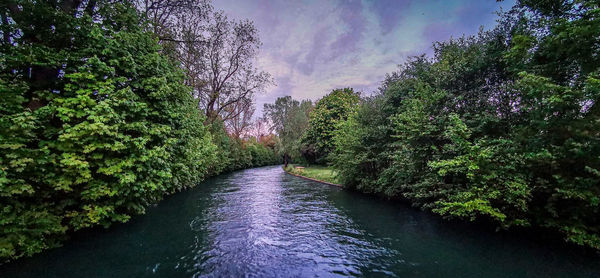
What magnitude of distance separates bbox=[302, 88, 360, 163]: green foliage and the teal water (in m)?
20.3

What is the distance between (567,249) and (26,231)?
45.1 feet

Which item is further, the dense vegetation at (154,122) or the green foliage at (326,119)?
the green foliage at (326,119)

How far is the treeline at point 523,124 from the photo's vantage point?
477cm

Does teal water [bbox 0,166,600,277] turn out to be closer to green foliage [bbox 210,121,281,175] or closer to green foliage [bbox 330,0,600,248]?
green foliage [bbox 330,0,600,248]

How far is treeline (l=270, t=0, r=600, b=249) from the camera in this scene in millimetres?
4773

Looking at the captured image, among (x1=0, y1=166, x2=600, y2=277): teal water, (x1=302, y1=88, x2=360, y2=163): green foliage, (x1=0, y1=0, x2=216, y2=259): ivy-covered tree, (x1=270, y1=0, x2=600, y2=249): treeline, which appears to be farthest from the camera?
(x1=302, y1=88, x2=360, y2=163): green foliage

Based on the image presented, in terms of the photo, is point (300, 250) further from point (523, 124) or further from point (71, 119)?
point (523, 124)

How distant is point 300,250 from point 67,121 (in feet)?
23.4

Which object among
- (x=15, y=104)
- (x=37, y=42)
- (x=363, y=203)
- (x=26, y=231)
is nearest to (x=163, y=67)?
(x=37, y=42)

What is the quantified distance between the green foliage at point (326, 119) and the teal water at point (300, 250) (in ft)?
66.8

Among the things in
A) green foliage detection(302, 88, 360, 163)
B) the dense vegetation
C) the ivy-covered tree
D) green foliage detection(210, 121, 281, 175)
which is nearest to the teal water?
the dense vegetation

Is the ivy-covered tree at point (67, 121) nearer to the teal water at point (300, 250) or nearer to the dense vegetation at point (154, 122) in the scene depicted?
the dense vegetation at point (154, 122)

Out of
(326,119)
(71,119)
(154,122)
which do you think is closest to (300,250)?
(154,122)

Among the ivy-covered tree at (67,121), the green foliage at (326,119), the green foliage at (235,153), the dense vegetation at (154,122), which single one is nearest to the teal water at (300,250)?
the dense vegetation at (154,122)
